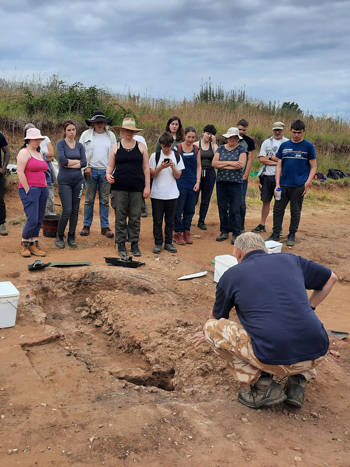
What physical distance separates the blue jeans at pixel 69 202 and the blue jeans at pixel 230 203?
2343 millimetres

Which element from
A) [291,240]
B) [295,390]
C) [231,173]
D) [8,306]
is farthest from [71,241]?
[295,390]

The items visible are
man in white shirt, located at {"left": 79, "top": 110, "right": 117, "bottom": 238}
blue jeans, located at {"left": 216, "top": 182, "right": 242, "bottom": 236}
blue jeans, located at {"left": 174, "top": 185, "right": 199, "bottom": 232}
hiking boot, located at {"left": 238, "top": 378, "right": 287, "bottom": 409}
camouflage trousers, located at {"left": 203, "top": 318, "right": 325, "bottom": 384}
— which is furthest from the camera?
blue jeans, located at {"left": 216, "top": 182, "right": 242, "bottom": 236}

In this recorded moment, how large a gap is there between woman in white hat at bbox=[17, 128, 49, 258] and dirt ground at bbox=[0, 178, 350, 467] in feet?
1.68

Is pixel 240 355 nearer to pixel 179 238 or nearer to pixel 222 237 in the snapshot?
pixel 179 238

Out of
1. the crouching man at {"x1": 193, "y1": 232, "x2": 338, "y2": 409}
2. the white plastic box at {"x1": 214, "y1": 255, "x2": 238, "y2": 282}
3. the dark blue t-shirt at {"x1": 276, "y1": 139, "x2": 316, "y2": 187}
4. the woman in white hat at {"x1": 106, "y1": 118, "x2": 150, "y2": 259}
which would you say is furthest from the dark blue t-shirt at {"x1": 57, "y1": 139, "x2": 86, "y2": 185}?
the crouching man at {"x1": 193, "y1": 232, "x2": 338, "y2": 409}

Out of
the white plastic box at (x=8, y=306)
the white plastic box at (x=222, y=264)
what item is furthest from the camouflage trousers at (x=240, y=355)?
the white plastic box at (x=222, y=264)

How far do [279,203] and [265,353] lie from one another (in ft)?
15.7

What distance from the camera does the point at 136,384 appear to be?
356 centimetres

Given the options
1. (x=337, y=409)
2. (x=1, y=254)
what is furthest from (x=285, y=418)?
(x=1, y=254)

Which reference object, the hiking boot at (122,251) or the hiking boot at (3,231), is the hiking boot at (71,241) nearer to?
the hiking boot at (122,251)

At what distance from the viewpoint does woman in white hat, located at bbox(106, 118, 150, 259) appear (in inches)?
232

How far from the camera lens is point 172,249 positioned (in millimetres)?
6562

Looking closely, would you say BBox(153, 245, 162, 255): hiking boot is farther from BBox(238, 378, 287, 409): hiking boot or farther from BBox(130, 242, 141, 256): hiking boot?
BBox(238, 378, 287, 409): hiking boot

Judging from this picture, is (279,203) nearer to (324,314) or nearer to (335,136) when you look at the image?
(324,314)
